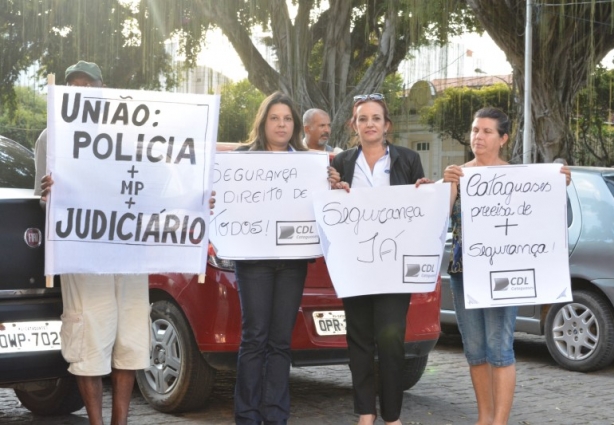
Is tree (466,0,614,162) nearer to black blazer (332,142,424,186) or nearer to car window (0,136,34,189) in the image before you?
black blazer (332,142,424,186)

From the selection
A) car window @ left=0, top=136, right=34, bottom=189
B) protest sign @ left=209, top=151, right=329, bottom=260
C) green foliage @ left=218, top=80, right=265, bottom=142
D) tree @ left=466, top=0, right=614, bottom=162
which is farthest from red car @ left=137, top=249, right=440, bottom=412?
green foliage @ left=218, top=80, right=265, bottom=142

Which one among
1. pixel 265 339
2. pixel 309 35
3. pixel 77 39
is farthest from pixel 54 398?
pixel 77 39

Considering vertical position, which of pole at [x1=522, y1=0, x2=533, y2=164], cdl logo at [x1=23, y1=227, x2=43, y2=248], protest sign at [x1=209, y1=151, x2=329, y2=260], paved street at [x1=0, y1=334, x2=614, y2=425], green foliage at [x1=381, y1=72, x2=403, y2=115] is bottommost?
paved street at [x1=0, y1=334, x2=614, y2=425]

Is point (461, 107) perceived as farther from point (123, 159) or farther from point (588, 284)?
point (123, 159)

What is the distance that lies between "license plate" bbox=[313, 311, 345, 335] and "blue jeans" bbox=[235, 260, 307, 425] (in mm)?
635

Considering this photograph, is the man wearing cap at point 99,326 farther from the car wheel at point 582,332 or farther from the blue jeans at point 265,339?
the car wheel at point 582,332

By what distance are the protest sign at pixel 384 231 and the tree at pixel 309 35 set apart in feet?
61.1

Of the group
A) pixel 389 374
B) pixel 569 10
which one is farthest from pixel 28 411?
pixel 569 10

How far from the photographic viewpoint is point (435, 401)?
702 centimetres

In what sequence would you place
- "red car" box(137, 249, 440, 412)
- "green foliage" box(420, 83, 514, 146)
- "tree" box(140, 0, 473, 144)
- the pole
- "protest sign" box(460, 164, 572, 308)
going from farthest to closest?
"green foliage" box(420, 83, 514, 146) < "tree" box(140, 0, 473, 144) < the pole < "red car" box(137, 249, 440, 412) < "protest sign" box(460, 164, 572, 308)

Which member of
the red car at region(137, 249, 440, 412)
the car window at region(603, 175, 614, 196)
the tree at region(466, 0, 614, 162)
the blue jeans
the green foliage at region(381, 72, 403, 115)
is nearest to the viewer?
the blue jeans

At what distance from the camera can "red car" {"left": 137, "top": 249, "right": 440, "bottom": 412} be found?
5.98m

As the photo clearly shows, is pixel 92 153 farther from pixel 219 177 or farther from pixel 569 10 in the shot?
pixel 569 10

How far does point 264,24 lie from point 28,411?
20051mm
